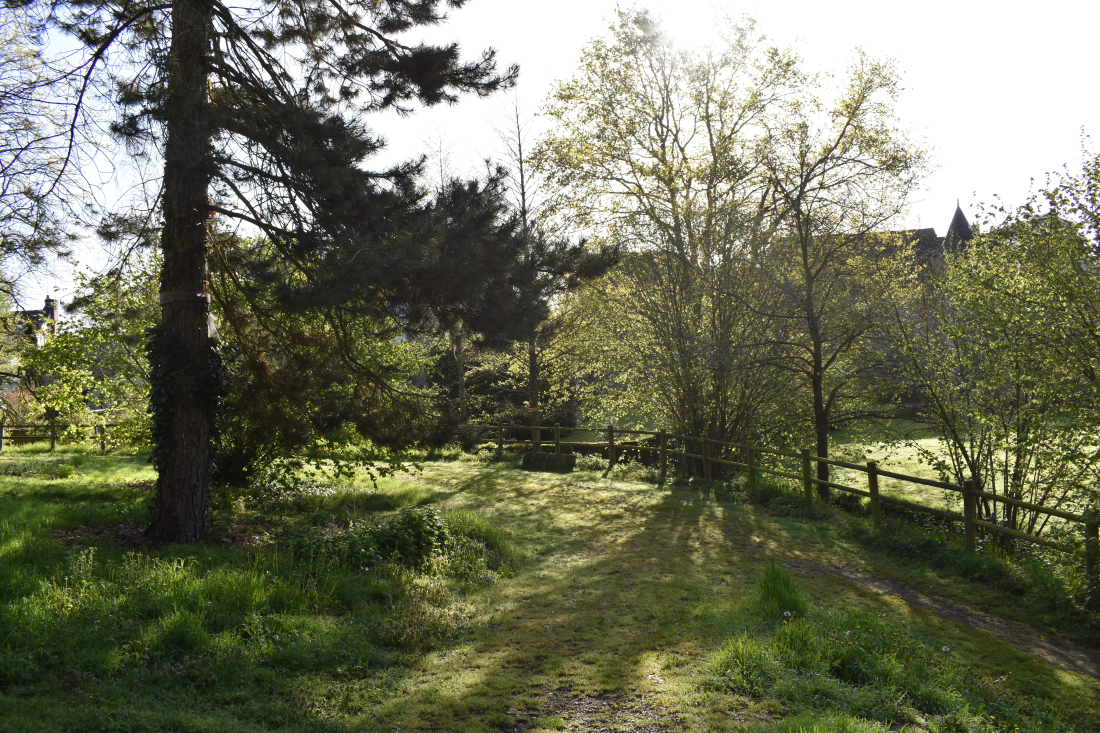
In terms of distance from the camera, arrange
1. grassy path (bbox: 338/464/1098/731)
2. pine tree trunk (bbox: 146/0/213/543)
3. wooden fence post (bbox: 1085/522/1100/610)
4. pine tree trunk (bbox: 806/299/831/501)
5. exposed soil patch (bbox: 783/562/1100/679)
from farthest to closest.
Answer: pine tree trunk (bbox: 806/299/831/501) < pine tree trunk (bbox: 146/0/213/543) < wooden fence post (bbox: 1085/522/1100/610) < exposed soil patch (bbox: 783/562/1100/679) < grassy path (bbox: 338/464/1098/731)

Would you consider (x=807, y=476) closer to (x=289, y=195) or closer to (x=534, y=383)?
(x=289, y=195)

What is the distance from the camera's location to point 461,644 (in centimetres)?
530

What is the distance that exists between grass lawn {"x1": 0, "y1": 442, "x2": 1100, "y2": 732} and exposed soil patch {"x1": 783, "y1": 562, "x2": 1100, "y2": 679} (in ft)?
0.71

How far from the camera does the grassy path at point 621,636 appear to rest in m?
4.17

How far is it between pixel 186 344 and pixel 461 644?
15.6 ft

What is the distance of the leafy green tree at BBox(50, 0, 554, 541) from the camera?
6258 mm

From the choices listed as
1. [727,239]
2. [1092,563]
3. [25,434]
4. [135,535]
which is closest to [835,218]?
[727,239]

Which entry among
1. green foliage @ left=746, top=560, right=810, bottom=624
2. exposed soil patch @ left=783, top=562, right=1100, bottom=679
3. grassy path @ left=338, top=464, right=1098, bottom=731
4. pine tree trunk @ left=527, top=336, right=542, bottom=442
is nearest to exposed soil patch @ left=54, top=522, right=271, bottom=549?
grassy path @ left=338, top=464, right=1098, bottom=731

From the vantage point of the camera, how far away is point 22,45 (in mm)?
10086

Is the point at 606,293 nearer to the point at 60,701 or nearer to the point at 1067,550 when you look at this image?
the point at 1067,550

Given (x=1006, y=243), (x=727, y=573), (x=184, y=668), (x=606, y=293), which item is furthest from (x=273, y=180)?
(x=606, y=293)

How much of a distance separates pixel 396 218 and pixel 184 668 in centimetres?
440

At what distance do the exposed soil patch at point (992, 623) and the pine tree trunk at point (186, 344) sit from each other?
23.2ft

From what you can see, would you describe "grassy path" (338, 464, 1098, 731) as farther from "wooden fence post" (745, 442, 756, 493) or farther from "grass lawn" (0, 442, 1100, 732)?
"wooden fence post" (745, 442, 756, 493)
